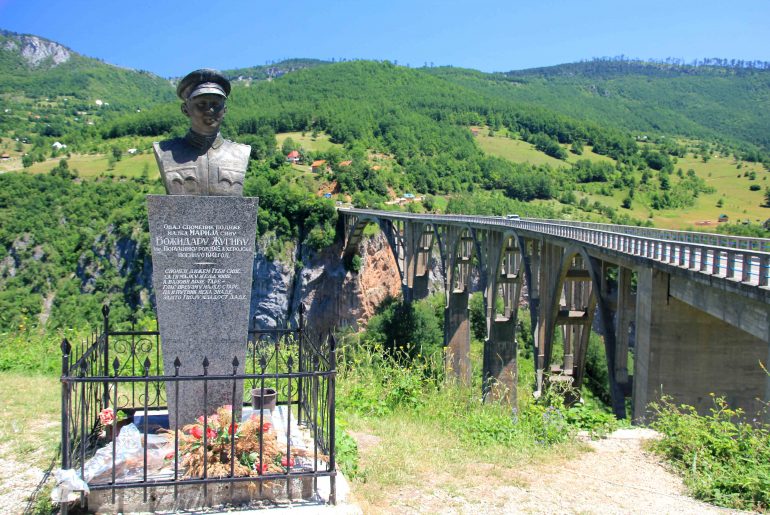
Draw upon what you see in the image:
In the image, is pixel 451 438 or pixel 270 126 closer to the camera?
pixel 451 438

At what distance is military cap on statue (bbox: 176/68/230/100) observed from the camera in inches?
283

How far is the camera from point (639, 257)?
15.1 m

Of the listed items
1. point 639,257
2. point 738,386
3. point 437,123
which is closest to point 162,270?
point 639,257

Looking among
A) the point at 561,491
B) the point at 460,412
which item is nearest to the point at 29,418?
the point at 460,412

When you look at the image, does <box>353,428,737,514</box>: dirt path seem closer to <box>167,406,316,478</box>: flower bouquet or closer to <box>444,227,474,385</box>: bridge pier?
<box>167,406,316,478</box>: flower bouquet

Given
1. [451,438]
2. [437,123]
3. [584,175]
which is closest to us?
[451,438]

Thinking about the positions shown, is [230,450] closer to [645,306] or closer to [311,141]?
[645,306]

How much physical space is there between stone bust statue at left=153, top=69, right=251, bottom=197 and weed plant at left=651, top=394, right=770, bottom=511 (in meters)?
6.06

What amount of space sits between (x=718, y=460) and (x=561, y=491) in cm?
202

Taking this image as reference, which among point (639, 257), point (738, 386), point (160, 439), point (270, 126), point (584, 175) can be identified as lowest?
point (738, 386)

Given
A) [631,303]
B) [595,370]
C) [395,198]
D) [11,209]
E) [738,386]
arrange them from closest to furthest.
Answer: [738,386] → [631,303] → [595,370] → [11,209] → [395,198]

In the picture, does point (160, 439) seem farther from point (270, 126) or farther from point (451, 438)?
point (270, 126)

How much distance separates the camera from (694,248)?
13.0 metres

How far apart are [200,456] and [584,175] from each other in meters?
94.2
